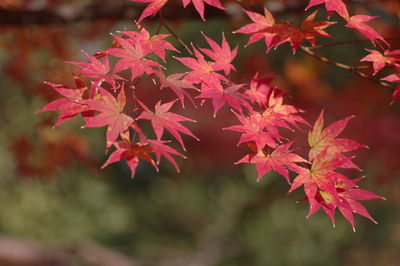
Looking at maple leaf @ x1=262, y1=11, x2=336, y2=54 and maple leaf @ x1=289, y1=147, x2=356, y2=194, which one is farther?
maple leaf @ x1=262, y1=11, x2=336, y2=54

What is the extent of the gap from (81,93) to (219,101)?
396 mm

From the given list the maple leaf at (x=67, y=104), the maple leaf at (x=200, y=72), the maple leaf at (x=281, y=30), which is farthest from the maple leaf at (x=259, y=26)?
the maple leaf at (x=67, y=104)

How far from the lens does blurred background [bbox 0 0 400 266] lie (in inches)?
231

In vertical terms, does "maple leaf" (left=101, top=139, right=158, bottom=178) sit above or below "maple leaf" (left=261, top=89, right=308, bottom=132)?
above

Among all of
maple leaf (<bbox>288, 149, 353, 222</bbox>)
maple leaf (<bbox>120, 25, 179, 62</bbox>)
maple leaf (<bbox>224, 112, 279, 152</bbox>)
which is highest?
maple leaf (<bbox>120, 25, 179, 62</bbox>)

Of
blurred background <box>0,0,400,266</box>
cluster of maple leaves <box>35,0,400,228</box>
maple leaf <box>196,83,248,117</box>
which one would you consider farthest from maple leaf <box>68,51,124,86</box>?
blurred background <box>0,0,400,266</box>

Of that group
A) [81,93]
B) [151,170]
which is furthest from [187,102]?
[81,93]

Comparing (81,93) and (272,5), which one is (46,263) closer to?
(272,5)

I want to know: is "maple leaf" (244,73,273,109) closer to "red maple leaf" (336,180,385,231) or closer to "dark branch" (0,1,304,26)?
"red maple leaf" (336,180,385,231)

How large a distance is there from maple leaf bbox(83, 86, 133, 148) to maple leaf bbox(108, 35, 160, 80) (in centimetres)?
11

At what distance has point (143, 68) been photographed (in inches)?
57.6

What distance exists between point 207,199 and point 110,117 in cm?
664

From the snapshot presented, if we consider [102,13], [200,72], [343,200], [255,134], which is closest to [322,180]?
[343,200]

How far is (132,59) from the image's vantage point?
4.91ft
